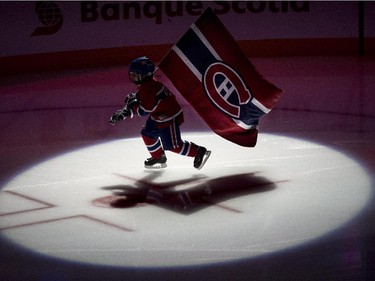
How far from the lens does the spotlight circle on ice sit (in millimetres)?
5117

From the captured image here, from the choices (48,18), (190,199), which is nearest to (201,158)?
(190,199)

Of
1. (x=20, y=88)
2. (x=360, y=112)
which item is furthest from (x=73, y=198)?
(x=20, y=88)

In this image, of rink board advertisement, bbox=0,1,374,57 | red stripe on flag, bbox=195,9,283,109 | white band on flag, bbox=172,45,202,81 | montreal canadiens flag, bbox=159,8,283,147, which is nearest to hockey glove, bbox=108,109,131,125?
montreal canadiens flag, bbox=159,8,283,147

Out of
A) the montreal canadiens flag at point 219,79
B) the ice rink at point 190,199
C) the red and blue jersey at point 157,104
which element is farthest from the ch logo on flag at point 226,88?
the ice rink at point 190,199

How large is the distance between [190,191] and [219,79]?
95 centimetres

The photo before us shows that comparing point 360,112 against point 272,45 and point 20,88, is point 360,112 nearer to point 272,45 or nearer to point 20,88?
point 272,45

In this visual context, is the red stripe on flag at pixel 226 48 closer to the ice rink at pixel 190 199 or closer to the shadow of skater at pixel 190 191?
the shadow of skater at pixel 190 191

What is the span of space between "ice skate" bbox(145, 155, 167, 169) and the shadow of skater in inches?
10.6

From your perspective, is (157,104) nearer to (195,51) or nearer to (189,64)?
(189,64)

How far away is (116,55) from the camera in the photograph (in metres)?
12.9

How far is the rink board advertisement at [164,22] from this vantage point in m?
12.4

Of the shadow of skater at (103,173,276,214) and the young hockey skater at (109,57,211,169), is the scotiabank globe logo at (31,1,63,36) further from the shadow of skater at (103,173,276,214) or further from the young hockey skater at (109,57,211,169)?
the shadow of skater at (103,173,276,214)

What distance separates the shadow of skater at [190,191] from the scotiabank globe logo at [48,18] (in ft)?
20.1

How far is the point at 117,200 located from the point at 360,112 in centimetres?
401
